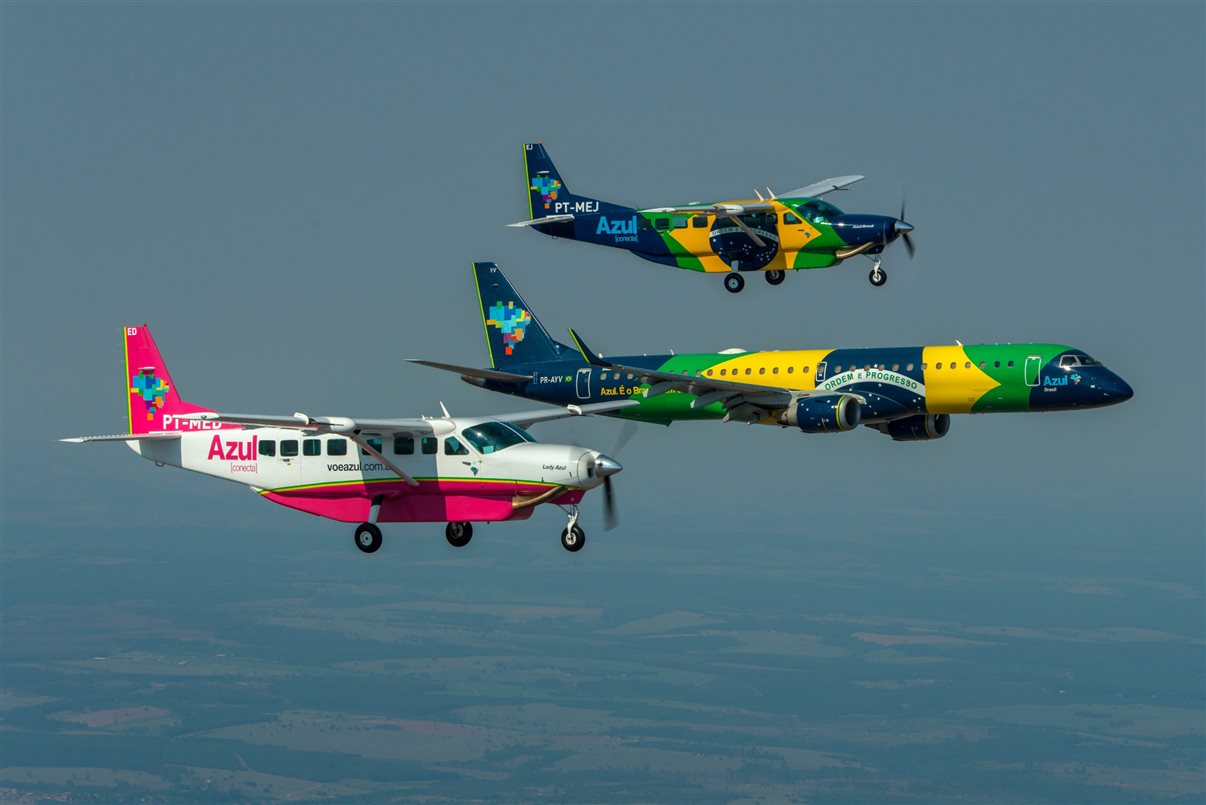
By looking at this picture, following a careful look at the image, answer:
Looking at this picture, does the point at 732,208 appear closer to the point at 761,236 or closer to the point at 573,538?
the point at 761,236

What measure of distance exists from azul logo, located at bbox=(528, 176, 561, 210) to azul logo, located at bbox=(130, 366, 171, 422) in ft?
56.5

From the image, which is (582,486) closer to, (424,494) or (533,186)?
(424,494)

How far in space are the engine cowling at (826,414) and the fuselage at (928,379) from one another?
1.38m

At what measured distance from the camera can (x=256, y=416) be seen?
5550 centimetres

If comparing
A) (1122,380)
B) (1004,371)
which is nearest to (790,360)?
(1004,371)

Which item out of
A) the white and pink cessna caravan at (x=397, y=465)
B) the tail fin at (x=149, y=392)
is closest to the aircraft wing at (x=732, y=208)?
A: the white and pink cessna caravan at (x=397, y=465)

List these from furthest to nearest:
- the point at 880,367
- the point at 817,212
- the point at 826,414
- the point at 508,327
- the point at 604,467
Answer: the point at 508,327 → the point at 880,367 → the point at 826,414 → the point at 817,212 → the point at 604,467

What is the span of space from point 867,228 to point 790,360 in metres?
9.32

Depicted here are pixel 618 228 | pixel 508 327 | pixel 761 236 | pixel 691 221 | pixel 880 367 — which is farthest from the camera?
Result: pixel 508 327

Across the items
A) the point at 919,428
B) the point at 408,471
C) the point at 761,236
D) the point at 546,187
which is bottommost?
the point at 408,471

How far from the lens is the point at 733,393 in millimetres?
68125

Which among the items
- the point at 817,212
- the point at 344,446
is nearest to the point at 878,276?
the point at 817,212

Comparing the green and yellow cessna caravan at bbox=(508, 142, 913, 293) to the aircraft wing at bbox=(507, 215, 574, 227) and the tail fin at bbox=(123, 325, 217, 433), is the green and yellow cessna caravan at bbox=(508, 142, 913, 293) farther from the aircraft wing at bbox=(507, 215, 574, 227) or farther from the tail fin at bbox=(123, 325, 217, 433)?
the tail fin at bbox=(123, 325, 217, 433)

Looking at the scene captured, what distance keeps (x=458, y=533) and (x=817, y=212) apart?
17.7 meters
